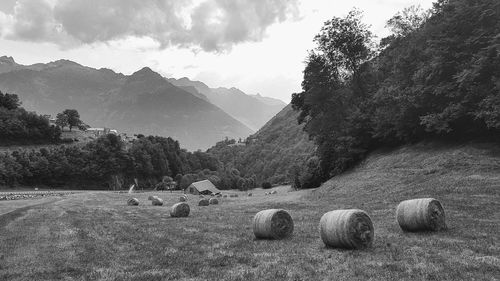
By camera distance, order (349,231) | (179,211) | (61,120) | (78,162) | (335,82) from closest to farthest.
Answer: (349,231), (179,211), (335,82), (78,162), (61,120)

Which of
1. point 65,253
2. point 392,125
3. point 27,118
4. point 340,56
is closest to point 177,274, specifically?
point 65,253

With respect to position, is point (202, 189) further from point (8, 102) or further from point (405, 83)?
point (8, 102)

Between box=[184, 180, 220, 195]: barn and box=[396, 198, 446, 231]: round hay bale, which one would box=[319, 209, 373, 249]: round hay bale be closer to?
box=[396, 198, 446, 231]: round hay bale

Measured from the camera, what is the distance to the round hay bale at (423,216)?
18391 mm

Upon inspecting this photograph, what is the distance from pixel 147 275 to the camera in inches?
481

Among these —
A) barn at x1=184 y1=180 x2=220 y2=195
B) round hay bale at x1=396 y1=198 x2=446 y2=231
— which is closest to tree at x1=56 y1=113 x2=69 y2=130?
barn at x1=184 y1=180 x2=220 y2=195

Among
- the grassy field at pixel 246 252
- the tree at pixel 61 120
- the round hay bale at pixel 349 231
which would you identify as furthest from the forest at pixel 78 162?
the round hay bale at pixel 349 231

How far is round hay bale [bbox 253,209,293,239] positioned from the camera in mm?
18797

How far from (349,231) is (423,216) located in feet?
16.1

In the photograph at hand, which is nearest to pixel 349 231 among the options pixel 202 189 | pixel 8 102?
pixel 202 189

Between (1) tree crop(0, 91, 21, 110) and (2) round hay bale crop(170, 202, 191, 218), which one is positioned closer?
(2) round hay bale crop(170, 202, 191, 218)

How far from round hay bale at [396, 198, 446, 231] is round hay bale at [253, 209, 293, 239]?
5152 millimetres

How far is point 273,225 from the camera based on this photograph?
18.8 metres

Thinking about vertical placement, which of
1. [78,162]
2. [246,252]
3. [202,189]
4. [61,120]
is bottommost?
[246,252]
